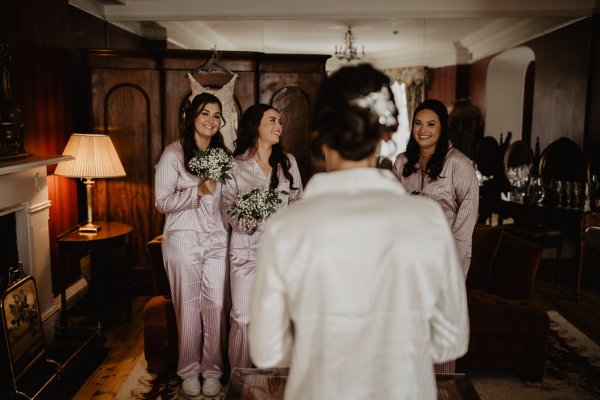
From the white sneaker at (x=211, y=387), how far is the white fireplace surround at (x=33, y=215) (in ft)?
4.70

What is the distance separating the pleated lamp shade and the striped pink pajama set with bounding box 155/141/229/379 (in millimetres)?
1341

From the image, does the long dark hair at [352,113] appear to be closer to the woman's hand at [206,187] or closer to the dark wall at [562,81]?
the woman's hand at [206,187]

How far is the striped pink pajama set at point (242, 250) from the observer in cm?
289

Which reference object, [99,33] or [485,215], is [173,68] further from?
[485,215]

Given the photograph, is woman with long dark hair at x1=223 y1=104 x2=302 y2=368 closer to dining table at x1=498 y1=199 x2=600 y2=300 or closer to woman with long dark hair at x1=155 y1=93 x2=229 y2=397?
woman with long dark hair at x1=155 y1=93 x2=229 y2=397

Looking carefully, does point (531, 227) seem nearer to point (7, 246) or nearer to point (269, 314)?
point (7, 246)

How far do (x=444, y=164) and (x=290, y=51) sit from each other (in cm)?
351

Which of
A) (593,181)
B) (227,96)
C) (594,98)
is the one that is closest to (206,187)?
(227,96)

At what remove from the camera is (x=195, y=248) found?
2963mm

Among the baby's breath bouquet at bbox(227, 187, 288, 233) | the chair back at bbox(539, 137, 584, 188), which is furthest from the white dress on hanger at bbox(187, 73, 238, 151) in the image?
the chair back at bbox(539, 137, 584, 188)

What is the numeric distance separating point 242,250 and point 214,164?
482 mm

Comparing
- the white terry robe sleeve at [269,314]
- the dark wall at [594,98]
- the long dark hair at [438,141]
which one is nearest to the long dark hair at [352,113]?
the white terry robe sleeve at [269,314]

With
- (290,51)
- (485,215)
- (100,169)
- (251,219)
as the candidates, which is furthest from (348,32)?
(251,219)

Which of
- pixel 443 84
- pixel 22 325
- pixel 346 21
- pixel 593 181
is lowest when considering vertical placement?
pixel 22 325
